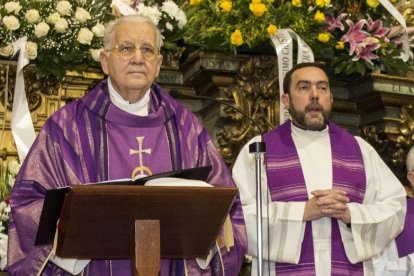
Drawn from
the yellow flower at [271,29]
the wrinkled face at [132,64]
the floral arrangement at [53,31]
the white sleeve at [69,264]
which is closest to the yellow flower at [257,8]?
the yellow flower at [271,29]

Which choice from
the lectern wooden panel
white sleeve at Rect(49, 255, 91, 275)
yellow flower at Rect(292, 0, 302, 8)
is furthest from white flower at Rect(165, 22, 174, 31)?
the lectern wooden panel

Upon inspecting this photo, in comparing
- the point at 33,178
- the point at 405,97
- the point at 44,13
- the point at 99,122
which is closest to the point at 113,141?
the point at 99,122

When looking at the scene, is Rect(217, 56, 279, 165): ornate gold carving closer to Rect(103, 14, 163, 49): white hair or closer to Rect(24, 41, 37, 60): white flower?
Rect(24, 41, 37, 60): white flower

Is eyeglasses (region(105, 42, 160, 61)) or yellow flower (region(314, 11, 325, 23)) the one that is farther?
yellow flower (region(314, 11, 325, 23))

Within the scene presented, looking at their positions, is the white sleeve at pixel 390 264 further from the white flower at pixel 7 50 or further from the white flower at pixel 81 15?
the white flower at pixel 7 50

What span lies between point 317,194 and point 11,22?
7.67ft

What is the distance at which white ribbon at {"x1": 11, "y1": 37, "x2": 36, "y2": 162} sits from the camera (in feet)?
19.4

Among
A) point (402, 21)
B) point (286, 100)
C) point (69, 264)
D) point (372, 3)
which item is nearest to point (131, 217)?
point (69, 264)

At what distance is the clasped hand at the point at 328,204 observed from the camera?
5.08m

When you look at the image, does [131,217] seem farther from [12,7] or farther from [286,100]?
[12,7]

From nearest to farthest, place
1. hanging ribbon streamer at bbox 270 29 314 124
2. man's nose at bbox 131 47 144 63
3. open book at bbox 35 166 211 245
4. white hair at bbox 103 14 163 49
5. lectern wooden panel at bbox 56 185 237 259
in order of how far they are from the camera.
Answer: lectern wooden panel at bbox 56 185 237 259 → open book at bbox 35 166 211 245 → man's nose at bbox 131 47 144 63 → white hair at bbox 103 14 163 49 → hanging ribbon streamer at bbox 270 29 314 124

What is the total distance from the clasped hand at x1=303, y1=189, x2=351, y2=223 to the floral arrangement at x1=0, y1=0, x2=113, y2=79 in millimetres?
1884

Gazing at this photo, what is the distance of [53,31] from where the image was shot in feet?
20.0

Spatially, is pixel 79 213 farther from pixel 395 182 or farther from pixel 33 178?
pixel 395 182
